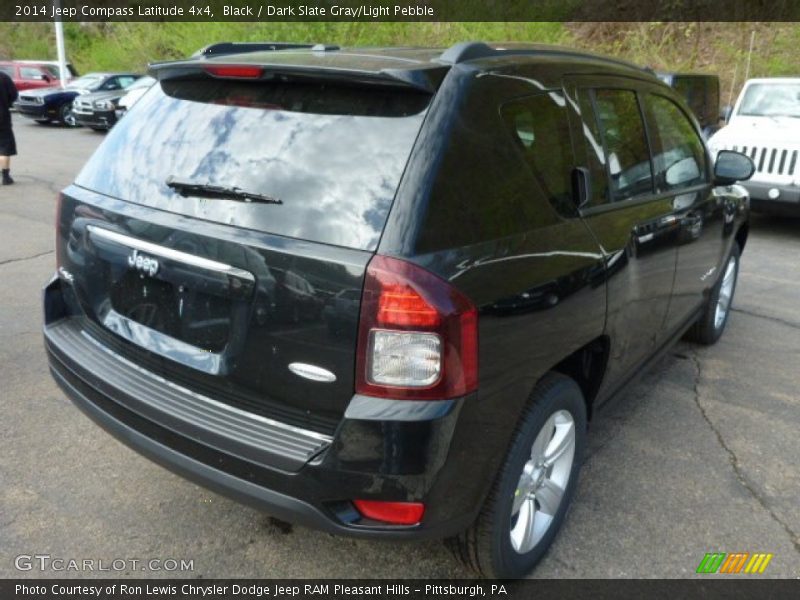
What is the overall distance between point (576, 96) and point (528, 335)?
1102mm

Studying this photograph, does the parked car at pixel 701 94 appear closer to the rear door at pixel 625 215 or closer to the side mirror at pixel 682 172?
the side mirror at pixel 682 172

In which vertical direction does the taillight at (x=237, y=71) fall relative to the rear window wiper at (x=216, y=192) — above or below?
above

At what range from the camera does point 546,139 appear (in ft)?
8.20

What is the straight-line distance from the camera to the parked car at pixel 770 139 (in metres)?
8.12

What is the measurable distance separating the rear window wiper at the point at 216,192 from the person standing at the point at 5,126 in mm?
9562

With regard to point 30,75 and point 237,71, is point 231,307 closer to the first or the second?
point 237,71

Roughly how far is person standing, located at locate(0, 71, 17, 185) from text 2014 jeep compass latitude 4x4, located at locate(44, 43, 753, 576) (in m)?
8.98

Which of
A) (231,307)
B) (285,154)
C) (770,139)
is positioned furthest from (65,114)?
(231,307)

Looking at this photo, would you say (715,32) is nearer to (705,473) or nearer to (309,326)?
(705,473)

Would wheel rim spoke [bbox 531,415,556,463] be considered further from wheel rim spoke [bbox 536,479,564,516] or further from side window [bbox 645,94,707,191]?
side window [bbox 645,94,707,191]

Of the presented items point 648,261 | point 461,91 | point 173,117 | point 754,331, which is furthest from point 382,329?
point 754,331

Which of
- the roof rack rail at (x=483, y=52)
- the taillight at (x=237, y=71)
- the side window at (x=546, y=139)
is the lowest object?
the side window at (x=546, y=139)

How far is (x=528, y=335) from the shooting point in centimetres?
223

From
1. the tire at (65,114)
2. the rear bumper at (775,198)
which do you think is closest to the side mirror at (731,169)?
the rear bumper at (775,198)
